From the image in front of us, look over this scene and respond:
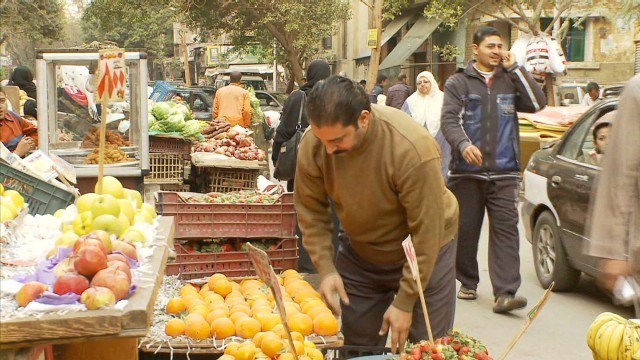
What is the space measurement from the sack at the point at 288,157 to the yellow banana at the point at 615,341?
4603mm

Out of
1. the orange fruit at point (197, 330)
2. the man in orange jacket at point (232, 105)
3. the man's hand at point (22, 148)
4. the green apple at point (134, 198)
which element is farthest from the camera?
the man in orange jacket at point (232, 105)

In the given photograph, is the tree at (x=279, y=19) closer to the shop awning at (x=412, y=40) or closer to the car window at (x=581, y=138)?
the shop awning at (x=412, y=40)

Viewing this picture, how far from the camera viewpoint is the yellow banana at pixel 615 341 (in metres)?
3.43

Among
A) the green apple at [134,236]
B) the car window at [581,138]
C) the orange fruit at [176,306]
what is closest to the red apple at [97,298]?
the green apple at [134,236]

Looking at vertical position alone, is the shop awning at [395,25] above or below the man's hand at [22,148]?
above

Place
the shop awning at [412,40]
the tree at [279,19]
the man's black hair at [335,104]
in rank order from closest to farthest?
the man's black hair at [335,104] → the tree at [279,19] → the shop awning at [412,40]

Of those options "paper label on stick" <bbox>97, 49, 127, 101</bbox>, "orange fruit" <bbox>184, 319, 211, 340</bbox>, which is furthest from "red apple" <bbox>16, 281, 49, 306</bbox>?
"orange fruit" <bbox>184, 319, 211, 340</bbox>

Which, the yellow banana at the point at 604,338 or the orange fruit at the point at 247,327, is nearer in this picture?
the yellow banana at the point at 604,338

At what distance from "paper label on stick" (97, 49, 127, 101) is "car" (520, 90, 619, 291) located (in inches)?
154

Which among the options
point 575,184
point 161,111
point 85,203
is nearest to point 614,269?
point 85,203

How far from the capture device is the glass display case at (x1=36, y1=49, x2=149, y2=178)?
757 centimetres

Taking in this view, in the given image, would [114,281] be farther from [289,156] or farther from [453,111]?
[289,156]

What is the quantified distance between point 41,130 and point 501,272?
432 cm

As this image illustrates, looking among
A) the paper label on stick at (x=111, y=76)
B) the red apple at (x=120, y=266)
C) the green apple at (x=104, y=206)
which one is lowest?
the red apple at (x=120, y=266)
